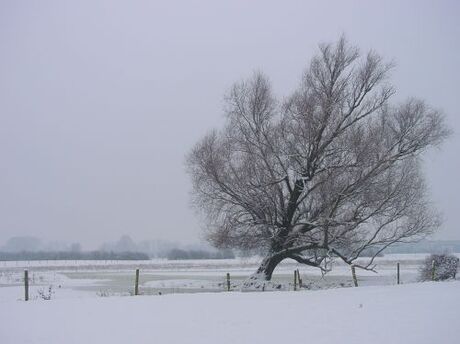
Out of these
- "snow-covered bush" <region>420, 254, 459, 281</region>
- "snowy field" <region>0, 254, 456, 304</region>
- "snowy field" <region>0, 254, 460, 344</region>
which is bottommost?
"snowy field" <region>0, 254, 456, 304</region>

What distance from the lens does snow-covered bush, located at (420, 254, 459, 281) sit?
1152 inches

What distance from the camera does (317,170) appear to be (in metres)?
24.1

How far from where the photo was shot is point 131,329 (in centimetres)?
1062

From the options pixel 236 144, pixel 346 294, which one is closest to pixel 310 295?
pixel 346 294

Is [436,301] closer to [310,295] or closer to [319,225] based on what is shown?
[310,295]

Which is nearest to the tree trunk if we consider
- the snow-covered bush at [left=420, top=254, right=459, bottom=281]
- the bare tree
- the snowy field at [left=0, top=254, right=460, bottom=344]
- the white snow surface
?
the bare tree

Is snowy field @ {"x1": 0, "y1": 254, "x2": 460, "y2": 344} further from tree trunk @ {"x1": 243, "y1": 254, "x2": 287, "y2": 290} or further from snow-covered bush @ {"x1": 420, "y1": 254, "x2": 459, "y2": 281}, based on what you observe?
snow-covered bush @ {"x1": 420, "y1": 254, "x2": 459, "y2": 281}

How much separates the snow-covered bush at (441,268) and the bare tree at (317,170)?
4.64m

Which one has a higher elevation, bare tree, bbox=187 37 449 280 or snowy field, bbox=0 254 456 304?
bare tree, bbox=187 37 449 280

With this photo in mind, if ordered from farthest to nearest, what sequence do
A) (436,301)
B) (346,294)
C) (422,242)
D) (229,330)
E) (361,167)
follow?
1. (422,242)
2. (361,167)
3. (346,294)
4. (436,301)
5. (229,330)

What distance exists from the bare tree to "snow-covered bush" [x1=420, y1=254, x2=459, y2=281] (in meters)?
4.64

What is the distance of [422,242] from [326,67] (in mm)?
10217

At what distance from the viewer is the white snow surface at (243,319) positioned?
957 cm

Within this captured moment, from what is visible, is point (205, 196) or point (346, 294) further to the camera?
point (205, 196)
